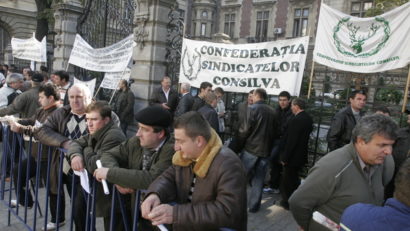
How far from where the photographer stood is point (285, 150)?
4734 millimetres

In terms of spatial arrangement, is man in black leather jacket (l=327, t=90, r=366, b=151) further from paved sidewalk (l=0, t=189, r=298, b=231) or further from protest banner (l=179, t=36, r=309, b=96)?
paved sidewalk (l=0, t=189, r=298, b=231)

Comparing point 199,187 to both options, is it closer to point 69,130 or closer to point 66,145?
point 66,145

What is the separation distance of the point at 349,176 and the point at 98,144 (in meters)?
2.11

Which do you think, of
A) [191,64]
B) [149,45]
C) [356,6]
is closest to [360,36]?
[191,64]

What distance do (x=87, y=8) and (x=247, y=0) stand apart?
95.6 ft

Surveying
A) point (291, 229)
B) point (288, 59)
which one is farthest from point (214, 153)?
point (288, 59)

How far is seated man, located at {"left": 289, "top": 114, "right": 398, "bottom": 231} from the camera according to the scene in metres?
2.08

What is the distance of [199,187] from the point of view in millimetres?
1908

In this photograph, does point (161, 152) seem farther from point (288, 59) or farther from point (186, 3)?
point (186, 3)

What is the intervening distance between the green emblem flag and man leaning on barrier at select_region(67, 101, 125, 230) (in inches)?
141

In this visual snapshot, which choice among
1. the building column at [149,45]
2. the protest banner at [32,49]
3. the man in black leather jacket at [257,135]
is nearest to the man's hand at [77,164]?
the man in black leather jacket at [257,135]

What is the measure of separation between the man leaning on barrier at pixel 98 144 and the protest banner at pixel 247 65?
3.14m

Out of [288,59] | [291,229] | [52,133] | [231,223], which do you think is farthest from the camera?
[288,59]

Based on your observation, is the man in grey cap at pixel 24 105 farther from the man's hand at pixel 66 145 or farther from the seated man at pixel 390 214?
the seated man at pixel 390 214
